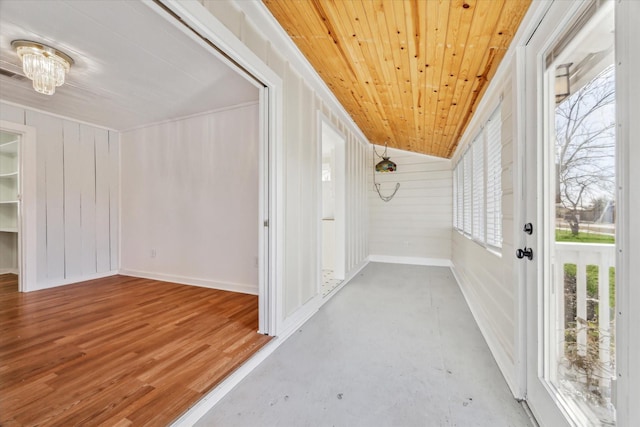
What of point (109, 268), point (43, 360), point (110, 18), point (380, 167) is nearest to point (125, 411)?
point (43, 360)

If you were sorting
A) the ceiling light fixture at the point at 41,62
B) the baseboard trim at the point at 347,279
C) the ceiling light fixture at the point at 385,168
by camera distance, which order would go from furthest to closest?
the ceiling light fixture at the point at 385,168
the baseboard trim at the point at 347,279
the ceiling light fixture at the point at 41,62

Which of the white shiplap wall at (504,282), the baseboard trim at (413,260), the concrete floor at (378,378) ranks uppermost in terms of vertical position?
the white shiplap wall at (504,282)

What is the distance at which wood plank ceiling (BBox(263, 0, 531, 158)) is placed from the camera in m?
1.43

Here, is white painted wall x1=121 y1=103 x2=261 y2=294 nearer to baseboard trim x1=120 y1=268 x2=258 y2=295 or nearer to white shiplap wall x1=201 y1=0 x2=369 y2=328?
baseboard trim x1=120 y1=268 x2=258 y2=295

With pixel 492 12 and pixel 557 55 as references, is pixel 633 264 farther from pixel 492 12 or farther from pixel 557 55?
pixel 492 12

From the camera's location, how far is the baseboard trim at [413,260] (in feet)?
16.5

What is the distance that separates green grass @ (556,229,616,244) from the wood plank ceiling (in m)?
1.13

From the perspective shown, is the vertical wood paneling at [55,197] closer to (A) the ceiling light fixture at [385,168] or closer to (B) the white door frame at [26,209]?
(B) the white door frame at [26,209]

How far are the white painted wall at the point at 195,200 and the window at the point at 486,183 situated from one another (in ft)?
8.03

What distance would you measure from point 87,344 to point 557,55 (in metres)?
3.43

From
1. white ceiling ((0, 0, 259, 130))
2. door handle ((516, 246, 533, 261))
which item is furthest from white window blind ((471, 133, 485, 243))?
white ceiling ((0, 0, 259, 130))

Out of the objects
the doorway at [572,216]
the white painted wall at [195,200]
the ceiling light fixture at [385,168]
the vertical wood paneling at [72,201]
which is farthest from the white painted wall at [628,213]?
the vertical wood paneling at [72,201]

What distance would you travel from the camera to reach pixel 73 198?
361 cm

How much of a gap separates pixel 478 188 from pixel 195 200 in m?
3.51
